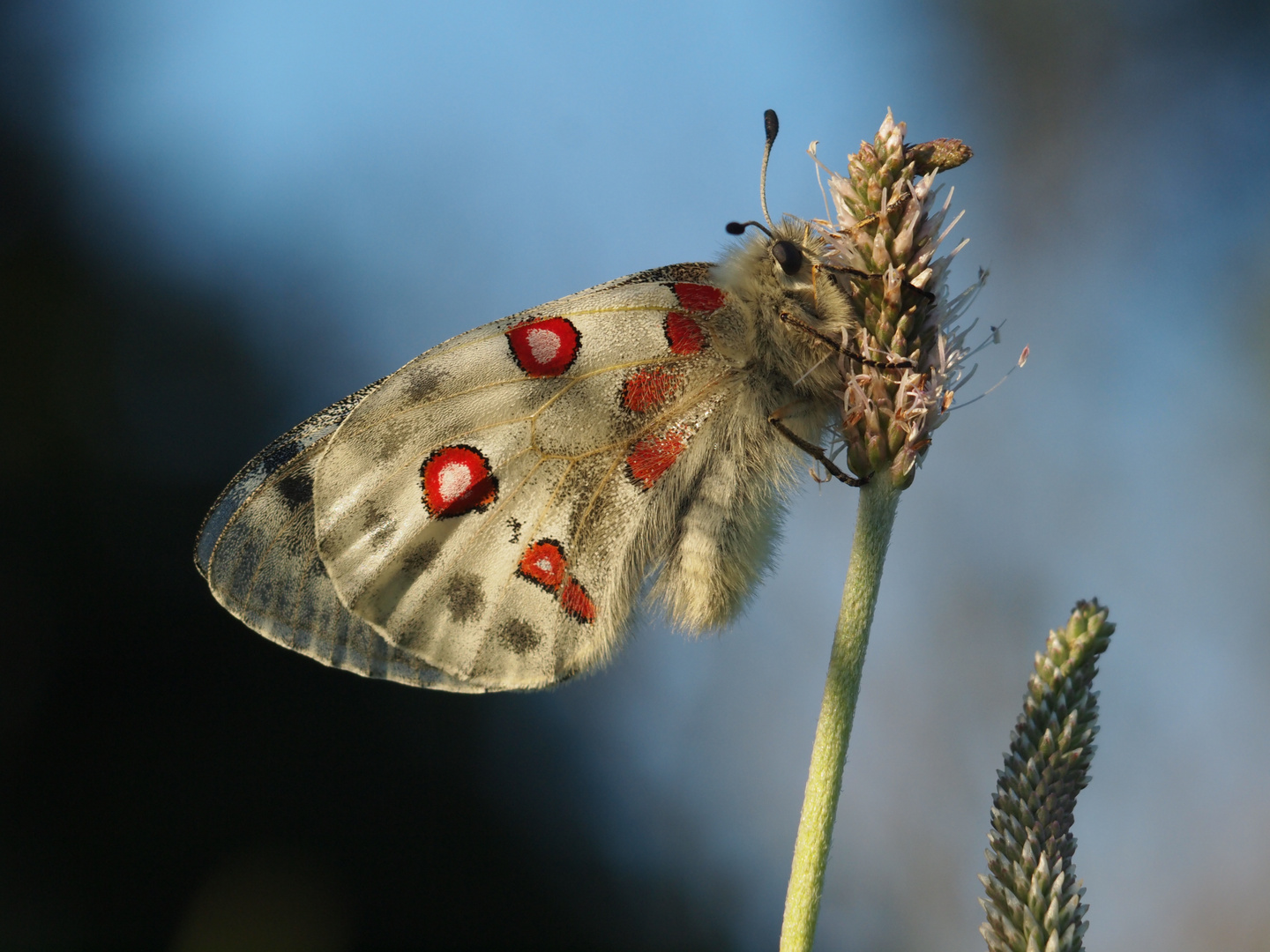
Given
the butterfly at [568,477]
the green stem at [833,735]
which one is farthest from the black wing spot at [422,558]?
the green stem at [833,735]

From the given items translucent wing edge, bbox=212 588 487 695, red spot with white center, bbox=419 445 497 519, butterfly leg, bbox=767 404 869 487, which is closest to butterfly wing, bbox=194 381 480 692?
translucent wing edge, bbox=212 588 487 695

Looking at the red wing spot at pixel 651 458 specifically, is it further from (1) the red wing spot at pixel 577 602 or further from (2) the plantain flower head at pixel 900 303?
(2) the plantain flower head at pixel 900 303

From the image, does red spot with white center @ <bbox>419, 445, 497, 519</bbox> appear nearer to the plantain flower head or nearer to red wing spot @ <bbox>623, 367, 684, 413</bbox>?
red wing spot @ <bbox>623, 367, 684, 413</bbox>

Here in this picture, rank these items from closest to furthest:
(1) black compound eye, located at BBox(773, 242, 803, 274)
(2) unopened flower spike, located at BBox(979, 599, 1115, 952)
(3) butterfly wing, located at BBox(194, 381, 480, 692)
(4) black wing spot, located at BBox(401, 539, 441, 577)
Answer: (2) unopened flower spike, located at BBox(979, 599, 1115, 952)
(1) black compound eye, located at BBox(773, 242, 803, 274)
(4) black wing spot, located at BBox(401, 539, 441, 577)
(3) butterfly wing, located at BBox(194, 381, 480, 692)

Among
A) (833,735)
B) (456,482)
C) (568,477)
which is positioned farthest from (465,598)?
(833,735)

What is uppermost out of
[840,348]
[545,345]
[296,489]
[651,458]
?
[545,345]

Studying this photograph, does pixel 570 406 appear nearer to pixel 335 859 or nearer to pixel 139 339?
pixel 335 859

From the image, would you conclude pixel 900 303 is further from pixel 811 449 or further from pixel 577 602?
pixel 577 602
